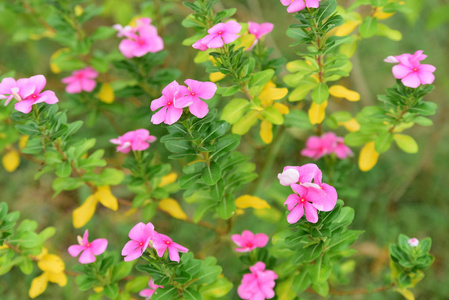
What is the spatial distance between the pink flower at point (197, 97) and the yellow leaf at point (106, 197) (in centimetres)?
67

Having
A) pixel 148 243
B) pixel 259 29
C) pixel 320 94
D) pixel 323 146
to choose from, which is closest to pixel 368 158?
pixel 323 146

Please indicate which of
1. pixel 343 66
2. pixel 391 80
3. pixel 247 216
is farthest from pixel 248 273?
pixel 391 80

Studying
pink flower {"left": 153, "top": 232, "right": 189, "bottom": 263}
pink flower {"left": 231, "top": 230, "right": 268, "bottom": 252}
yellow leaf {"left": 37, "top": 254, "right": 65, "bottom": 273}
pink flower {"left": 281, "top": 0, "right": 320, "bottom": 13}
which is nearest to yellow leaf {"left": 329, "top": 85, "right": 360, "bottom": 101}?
pink flower {"left": 281, "top": 0, "right": 320, "bottom": 13}

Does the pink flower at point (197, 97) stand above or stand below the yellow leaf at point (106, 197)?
above

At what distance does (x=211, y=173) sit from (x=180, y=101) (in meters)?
0.34

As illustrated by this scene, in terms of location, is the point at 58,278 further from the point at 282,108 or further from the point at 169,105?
the point at 282,108

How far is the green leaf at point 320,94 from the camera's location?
1748mm

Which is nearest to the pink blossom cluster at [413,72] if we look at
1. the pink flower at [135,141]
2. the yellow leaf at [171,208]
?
the pink flower at [135,141]

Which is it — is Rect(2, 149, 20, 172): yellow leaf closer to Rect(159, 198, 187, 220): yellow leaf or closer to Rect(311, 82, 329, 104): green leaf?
Rect(159, 198, 187, 220): yellow leaf

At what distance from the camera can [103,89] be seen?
2301mm

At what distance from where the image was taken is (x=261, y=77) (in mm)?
1654

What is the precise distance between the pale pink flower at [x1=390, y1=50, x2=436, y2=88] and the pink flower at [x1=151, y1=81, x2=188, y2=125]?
70 cm

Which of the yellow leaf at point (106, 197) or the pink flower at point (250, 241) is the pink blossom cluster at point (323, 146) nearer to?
the pink flower at point (250, 241)

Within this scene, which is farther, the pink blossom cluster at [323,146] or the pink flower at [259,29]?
the pink blossom cluster at [323,146]
